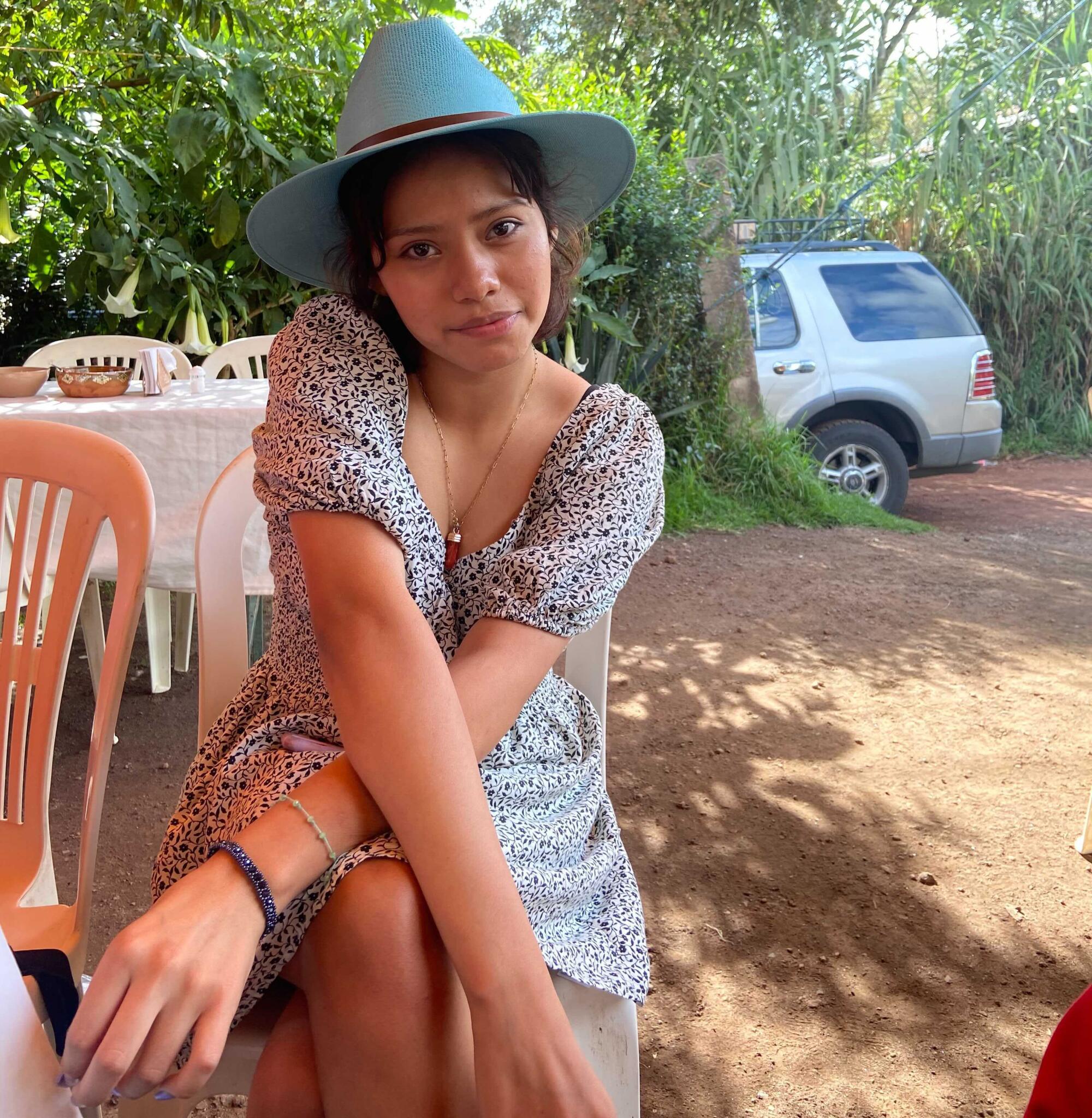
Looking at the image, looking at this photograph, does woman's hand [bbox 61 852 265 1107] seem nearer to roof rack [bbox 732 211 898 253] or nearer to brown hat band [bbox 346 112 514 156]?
brown hat band [bbox 346 112 514 156]

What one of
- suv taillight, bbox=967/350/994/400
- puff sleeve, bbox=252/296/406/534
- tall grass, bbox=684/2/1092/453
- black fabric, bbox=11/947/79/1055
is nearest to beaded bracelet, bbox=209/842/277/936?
black fabric, bbox=11/947/79/1055

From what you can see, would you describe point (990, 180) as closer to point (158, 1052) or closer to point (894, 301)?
point (894, 301)

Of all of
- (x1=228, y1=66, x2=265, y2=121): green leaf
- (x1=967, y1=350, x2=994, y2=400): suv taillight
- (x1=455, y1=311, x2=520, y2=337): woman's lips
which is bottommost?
(x1=967, y1=350, x2=994, y2=400): suv taillight

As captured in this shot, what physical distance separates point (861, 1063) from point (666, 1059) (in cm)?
32

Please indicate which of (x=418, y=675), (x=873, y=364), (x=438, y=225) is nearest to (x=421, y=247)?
(x=438, y=225)

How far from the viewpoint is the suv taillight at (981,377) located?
6.16 metres

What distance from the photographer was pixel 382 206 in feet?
3.93

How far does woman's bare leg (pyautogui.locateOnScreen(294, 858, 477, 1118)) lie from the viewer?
2.82ft

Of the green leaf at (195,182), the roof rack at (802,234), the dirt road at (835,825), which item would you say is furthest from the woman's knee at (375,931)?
the roof rack at (802,234)

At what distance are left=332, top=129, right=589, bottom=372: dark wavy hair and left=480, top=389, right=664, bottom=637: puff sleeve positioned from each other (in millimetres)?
168

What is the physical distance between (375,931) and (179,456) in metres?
2.15

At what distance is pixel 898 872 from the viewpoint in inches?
93.9

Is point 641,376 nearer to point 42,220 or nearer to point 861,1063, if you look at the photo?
point 42,220

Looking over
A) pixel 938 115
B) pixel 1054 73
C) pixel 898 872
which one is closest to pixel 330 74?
pixel 898 872
